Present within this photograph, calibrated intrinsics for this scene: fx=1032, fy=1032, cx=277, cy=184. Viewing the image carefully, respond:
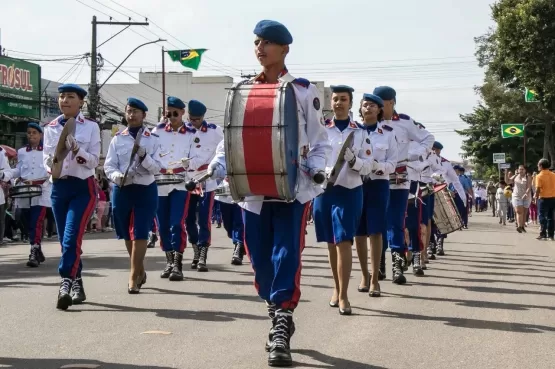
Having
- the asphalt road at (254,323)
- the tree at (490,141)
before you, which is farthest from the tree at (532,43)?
the tree at (490,141)

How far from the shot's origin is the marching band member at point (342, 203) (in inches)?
366

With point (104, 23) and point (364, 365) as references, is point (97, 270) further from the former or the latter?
point (104, 23)

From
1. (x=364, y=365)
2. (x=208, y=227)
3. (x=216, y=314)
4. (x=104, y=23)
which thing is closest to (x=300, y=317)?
(x=216, y=314)

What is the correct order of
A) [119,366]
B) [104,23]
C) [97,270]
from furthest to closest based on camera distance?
[104,23] < [97,270] < [119,366]

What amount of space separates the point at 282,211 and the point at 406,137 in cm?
580

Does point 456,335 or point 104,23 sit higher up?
point 104,23

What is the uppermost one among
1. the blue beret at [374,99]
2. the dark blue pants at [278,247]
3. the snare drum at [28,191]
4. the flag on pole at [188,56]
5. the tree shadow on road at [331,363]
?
the flag on pole at [188,56]

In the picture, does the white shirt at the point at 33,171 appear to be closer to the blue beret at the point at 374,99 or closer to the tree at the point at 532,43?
the blue beret at the point at 374,99

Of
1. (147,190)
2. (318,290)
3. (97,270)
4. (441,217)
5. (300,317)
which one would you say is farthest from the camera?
(441,217)

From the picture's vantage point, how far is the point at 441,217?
1633 centimetres

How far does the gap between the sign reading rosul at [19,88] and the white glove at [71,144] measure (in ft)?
91.8

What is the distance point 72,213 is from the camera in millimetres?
9609

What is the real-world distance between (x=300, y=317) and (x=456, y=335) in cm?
148

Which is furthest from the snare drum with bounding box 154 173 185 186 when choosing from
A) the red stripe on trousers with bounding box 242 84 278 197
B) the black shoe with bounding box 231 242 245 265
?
the red stripe on trousers with bounding box 242 84 278 197
